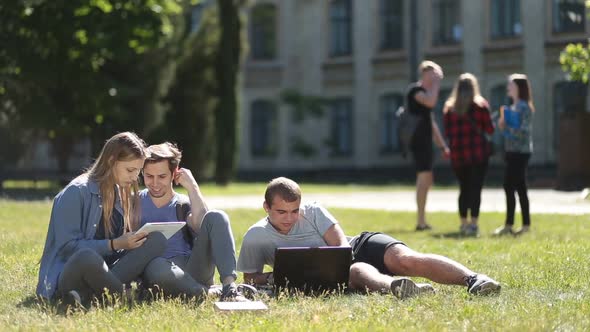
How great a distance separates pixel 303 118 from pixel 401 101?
3.85m

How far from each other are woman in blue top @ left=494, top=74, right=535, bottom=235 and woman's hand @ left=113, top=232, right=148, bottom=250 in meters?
8.20

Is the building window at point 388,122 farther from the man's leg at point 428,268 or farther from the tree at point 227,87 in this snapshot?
the man's leg at point 428,268

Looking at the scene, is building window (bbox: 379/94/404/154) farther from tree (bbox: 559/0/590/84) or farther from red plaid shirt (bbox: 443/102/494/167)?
red plaid shirt (bbox: 443/102/494/167)

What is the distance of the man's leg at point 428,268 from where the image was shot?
9.29 metres

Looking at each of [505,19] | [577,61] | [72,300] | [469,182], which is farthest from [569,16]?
[72,300]

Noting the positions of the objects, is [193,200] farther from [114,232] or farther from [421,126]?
[421,126]

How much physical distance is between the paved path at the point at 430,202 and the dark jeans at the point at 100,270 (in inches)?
487

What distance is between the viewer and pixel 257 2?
2148 inches

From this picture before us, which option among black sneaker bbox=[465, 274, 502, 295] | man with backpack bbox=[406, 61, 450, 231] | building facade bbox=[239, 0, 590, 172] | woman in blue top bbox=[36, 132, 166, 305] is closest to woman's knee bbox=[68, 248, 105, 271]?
woman in blue top bbox=[36, 132, 166, 305]

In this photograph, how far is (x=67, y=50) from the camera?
2977 centimetres

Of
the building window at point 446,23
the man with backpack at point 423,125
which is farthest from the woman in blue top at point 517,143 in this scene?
the building window at point 446,23

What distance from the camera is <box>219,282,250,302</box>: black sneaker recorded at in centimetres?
845

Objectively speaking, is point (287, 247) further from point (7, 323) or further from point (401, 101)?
point (401, 101)

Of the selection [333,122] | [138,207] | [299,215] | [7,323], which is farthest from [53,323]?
[333,122]
